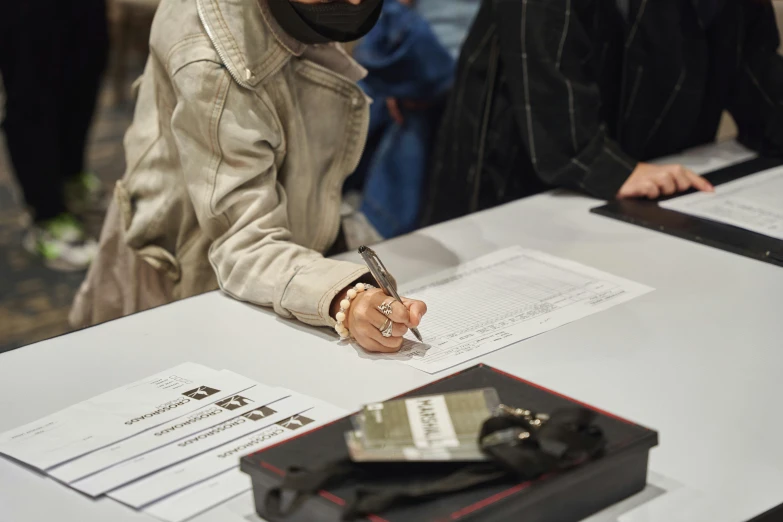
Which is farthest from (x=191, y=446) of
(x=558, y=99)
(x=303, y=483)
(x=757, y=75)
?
(x=757, y=75)

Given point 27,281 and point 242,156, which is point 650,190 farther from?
point 27,281

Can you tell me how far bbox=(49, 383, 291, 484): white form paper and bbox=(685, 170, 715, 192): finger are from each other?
0.95 meters

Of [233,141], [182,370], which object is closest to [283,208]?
[233,141]

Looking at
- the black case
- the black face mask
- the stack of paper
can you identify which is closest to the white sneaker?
the black face mask

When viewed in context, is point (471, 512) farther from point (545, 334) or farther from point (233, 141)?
point (233, 141)

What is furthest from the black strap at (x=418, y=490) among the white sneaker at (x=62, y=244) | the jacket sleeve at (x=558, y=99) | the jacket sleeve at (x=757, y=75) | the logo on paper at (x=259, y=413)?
the white sneaker at (x=62, y=244)

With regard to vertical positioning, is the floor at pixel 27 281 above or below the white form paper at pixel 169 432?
below

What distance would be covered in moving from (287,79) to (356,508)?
0.71 meters

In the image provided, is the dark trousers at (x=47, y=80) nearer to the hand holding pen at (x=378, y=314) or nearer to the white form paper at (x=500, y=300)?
the white form paper at (x=500, y=300)

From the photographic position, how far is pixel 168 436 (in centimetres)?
100

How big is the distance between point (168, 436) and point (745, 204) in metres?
1.07

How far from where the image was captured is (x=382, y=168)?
250 centimetres

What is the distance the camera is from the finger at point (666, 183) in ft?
5.68

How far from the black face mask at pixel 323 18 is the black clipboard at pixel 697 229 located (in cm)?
58
